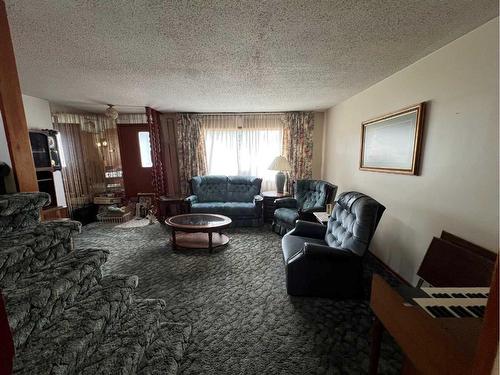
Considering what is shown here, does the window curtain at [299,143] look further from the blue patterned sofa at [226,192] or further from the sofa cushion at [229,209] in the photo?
the sofa cushion at [229,209]

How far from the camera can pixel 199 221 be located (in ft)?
10.3

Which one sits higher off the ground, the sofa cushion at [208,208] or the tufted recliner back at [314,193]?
the tufted recliner back at [314,193]

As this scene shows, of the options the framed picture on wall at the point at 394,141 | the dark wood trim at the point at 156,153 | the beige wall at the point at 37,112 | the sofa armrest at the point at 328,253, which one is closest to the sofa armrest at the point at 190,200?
the dark wood trim at the point at 156,153

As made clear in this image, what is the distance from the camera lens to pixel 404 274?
2230mm

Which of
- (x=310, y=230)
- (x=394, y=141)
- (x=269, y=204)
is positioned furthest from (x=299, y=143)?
(x=310, y=230)

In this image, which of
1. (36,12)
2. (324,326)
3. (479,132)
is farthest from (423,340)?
(36,12)

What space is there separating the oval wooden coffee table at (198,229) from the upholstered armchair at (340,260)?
1.17m

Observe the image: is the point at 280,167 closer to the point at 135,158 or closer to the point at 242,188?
the point at 242,188

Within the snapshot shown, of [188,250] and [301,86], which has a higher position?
[301,86]

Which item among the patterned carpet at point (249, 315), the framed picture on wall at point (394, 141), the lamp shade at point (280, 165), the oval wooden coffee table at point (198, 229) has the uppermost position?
the framed picture on wall at point (394, 141)

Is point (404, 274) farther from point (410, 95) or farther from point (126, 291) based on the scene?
point (126, 291)

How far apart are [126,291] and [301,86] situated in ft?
9.52

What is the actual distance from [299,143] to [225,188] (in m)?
1.87

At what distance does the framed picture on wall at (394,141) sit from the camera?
2.00 meters
